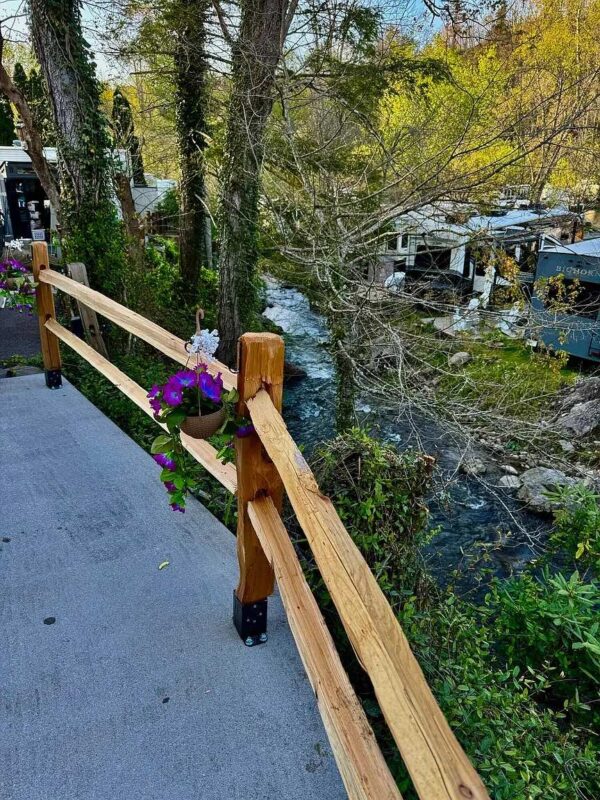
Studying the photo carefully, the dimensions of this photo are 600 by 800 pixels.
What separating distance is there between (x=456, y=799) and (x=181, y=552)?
190cm

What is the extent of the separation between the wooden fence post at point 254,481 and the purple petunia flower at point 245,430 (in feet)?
0.05

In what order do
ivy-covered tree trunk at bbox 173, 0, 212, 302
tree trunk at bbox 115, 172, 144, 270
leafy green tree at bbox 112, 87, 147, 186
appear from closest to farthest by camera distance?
tree trunk at bbox 115, 172, 144, 270
ivy-covered tree trunk at bbox 173, 0, 212, 302
leafy green tree at bbox 112, 87, 147, 186

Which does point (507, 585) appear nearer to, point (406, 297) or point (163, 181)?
point (406, 297)

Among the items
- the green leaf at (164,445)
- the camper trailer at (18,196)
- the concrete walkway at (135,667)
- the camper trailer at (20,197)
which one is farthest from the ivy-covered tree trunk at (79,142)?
the camper trailer at (18,196)

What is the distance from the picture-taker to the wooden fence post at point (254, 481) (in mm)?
1657

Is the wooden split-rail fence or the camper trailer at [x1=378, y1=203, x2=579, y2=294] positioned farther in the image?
the camper trailer at [x1=378, y1=203, x2=579, y2=294]

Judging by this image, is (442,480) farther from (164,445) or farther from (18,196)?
(18,196)

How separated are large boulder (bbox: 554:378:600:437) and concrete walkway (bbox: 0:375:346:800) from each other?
6.23 m

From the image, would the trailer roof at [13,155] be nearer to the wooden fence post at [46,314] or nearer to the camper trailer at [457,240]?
the camper trailer at [457,240]

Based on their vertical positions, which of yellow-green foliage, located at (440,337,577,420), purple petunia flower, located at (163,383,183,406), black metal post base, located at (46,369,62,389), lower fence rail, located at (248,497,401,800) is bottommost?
yellow-green foliage, located at (440,337,577,420)

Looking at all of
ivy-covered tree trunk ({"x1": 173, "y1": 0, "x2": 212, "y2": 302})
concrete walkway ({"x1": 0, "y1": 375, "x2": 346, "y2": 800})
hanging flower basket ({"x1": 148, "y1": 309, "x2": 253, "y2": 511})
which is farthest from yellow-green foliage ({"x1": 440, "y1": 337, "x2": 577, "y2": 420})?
hanging flower basket ({"x1": 148, "y1": 309, "x2": 253, "y2": 511})

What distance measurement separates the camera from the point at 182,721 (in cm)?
169

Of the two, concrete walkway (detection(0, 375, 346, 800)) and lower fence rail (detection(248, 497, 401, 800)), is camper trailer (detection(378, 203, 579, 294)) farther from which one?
lower fence rail (detection(248, 497, 401, 800))

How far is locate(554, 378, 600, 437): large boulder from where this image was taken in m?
7.89
